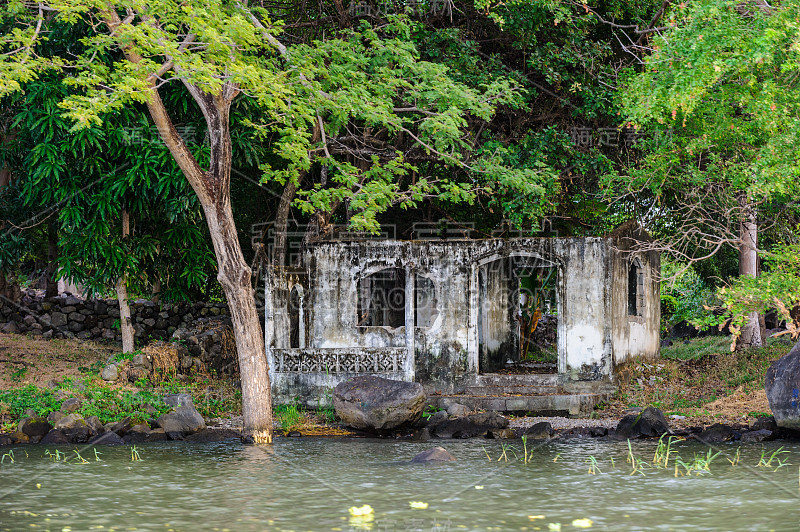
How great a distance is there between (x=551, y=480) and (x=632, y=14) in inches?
472

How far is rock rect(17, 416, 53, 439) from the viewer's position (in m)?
13.8

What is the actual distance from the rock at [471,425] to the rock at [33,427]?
6.29m

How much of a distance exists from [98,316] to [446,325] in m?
9.44

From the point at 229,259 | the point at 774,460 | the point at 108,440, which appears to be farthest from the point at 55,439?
the point at 774,460

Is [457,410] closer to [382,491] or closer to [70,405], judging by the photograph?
[382,491]

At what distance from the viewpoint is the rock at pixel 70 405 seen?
1472cm

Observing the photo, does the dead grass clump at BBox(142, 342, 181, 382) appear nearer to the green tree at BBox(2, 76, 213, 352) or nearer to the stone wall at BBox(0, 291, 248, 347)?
the green tree at BBox(2, 76, 213, 352)

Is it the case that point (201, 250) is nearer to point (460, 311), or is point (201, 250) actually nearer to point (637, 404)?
point (460, 311)

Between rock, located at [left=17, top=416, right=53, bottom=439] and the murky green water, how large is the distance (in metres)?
0.93

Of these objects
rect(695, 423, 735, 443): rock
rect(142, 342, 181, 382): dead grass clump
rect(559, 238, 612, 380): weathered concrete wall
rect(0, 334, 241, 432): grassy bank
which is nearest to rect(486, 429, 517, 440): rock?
rect(559, 238, 612, 380): weathered concrete wall

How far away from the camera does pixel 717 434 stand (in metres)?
13.7

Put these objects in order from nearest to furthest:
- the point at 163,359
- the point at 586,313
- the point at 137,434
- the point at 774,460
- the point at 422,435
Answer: the point at 774,460
the point at 137,434
the point at 422,435
the point at 586,313
the point at 163,359

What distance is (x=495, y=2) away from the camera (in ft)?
59.9

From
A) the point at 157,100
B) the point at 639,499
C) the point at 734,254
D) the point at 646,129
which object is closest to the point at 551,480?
the point at 639,499
